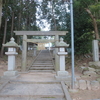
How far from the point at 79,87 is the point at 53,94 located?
1520 mm

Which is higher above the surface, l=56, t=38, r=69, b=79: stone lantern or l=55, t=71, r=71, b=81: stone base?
l=56, t=38, r=69, b=79: stone lantern

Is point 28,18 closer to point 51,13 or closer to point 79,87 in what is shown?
point 51,13

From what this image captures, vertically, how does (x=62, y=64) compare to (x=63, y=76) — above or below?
above

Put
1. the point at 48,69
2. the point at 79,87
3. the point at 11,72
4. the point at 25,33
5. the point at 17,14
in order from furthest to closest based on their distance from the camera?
the point at 17,14 → the point at 48,69 → the point at 25,33 → the point at 11,72 → the point at 79,87

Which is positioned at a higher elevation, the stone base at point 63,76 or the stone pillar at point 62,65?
the stone pillar at point 62,65

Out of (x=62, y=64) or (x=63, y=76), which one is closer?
(x=63, y=76)

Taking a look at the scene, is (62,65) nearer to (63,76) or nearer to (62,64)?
(62,64)

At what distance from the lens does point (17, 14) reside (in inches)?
538

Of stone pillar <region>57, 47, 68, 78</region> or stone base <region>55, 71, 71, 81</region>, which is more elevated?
stone pillar <region>57, 47, 68, 78</region>

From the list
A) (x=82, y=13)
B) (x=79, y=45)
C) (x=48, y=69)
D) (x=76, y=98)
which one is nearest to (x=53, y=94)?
(x=76, y=98)

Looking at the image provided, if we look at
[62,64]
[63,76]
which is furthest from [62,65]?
[63,76]

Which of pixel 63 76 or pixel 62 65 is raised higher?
pixel 62 65

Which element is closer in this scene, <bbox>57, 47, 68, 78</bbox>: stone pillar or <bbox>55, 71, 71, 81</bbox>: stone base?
<bbox>55, 71, 71, 81</bbox>: stone base

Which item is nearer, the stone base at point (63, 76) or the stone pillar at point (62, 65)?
the stone base at point (63, 76)
